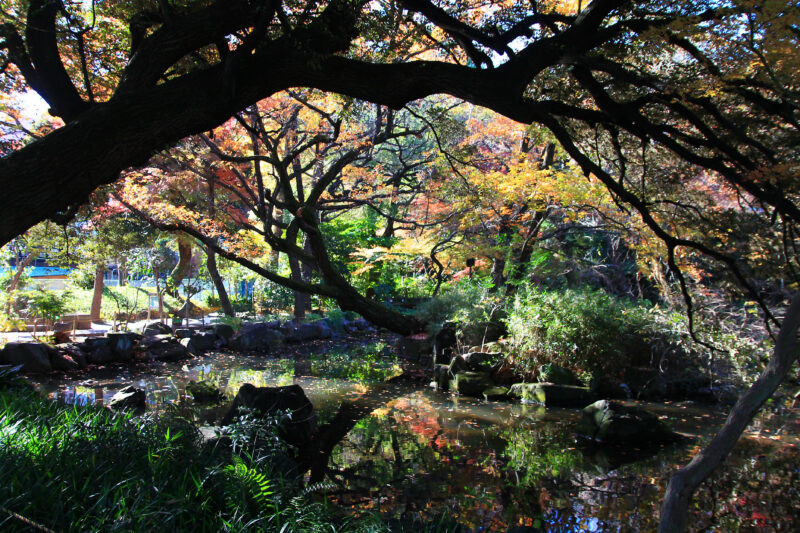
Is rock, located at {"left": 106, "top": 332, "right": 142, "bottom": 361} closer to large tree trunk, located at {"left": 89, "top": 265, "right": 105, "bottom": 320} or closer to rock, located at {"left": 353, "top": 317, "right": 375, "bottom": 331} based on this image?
large tree trunk, located at {"left": 89, "top": 265, "right": 105, "bottom": 320}

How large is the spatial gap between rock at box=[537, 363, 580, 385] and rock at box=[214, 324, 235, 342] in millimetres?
8466

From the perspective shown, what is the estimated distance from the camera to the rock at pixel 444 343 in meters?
11.1

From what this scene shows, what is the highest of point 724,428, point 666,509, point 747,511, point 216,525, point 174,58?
point 174,58

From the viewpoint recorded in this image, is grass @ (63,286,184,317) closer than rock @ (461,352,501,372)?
No

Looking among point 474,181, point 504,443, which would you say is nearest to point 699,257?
point 474,181

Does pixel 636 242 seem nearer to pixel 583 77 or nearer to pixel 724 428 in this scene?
pixel 583 77

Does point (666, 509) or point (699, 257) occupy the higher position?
point (699, 257)

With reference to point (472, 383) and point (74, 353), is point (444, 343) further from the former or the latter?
point (74, 353)

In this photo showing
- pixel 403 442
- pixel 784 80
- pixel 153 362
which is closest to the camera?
pixel 784 80

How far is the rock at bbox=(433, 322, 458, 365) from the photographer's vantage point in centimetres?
1106

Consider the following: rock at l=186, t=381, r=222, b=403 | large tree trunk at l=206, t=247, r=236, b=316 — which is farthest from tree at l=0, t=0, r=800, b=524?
large tree trunk at l=206, t=247, r=236, b=316

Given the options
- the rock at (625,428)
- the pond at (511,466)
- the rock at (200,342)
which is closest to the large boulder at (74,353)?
the pond at (511,466)

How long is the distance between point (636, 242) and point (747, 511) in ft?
20.4

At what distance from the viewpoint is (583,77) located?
13.8ft
